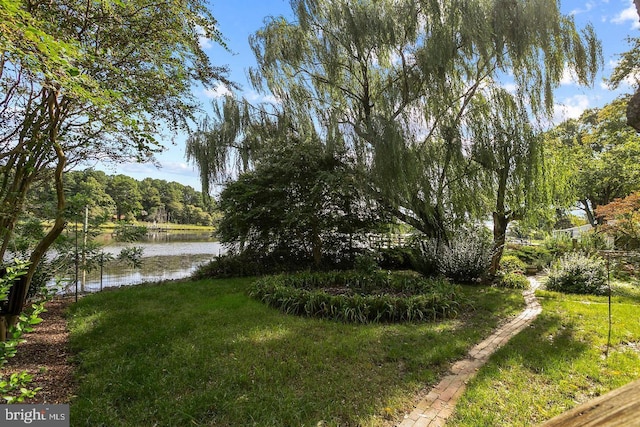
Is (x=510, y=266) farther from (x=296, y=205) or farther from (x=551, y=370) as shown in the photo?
(x=551, y=370)

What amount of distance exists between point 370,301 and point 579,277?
532cm

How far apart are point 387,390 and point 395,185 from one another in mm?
5057

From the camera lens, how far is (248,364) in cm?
325

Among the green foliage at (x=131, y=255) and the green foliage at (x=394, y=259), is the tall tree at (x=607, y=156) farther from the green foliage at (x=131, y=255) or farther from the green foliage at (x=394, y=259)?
the green foliage at (x=131, y=255)

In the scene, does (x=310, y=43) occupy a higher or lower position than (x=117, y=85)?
higher

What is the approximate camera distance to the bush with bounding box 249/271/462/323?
4840 millimetres

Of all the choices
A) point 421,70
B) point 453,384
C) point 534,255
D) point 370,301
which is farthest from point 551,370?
point 534,255

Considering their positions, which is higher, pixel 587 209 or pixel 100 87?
pixel 100 87

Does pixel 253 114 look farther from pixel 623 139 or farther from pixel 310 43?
pixel 623 139

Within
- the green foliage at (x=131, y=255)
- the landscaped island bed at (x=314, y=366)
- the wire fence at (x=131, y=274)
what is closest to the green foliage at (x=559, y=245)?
the landscaped island bed at (x=314, y=366)

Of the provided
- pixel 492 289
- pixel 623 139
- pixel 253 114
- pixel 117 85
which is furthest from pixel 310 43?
pixel 623 139

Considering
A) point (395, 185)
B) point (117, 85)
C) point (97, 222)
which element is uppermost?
point (117, 85)

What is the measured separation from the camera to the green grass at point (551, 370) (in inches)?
101

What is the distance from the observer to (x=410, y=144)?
7.29 metres
